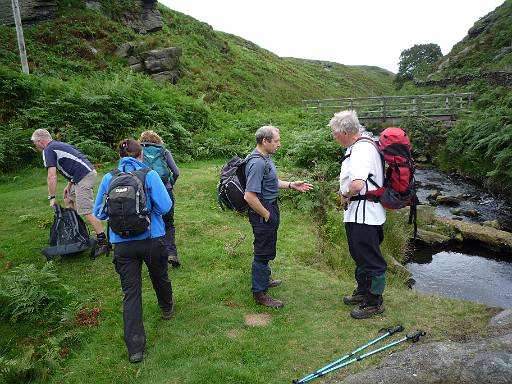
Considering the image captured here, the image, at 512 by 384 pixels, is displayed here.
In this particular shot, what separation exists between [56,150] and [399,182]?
5.76 meters

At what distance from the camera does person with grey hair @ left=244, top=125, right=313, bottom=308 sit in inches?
209

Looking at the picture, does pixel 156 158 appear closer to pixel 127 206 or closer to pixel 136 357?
pixel 127 206

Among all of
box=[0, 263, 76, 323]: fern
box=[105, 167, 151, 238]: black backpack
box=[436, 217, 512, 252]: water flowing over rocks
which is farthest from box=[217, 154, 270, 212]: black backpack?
box=[436, 217, 512, 252]: water flowing over rocks

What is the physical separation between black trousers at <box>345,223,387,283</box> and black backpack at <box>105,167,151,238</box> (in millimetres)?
2560

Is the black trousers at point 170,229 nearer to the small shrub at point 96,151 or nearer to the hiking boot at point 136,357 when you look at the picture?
the hiking boot at point 136,357

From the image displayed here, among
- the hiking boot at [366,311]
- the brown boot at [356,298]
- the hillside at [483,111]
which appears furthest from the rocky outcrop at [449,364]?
the hillside at [483,111]

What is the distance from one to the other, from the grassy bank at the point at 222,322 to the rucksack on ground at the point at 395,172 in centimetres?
160

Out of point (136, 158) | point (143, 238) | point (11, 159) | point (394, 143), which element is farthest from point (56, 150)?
point (11, 159)

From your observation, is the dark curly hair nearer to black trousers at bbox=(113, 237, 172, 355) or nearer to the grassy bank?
black trousers at bbox=(113, 237, 172, 355)

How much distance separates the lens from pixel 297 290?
6520 mm

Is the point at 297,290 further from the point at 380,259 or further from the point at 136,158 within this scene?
the point at 136,158

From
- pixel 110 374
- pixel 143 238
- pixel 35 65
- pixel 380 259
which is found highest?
pixel 35 65

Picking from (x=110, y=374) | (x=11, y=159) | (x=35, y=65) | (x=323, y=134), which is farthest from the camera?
(x=35, y=65)

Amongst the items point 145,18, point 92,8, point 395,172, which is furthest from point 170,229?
point 145,18
